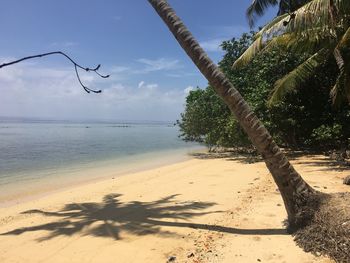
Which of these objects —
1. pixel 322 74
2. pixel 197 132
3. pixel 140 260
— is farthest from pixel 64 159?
pixel 140 260

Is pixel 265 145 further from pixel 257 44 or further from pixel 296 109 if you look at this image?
pixel 296 109

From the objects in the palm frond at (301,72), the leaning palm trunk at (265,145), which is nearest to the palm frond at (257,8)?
the palm frond at (301,72)

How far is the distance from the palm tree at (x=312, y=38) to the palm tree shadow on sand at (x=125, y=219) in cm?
392

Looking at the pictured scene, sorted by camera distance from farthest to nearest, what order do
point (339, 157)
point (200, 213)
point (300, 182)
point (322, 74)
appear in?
point (322, 74), point (339, 157), point (200, 213), point (300, 182)

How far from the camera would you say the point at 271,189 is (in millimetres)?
9039

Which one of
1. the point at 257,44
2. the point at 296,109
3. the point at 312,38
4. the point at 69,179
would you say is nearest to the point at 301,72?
the point at 257,44

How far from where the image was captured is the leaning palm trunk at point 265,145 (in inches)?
219

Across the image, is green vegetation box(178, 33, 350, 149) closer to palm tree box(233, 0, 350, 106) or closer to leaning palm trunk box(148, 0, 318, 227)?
palm tree box(233, 0, 350, 106)

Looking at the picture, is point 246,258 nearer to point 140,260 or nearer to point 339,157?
point 140,260

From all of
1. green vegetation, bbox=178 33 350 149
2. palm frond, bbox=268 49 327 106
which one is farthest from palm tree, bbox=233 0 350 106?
green vegetation, bbox=178 33 350 149

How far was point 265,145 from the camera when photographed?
5.66 meters

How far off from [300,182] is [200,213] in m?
2.42

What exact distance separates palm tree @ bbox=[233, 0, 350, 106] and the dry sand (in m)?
3.25

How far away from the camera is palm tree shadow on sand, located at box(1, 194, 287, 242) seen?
6.50m
